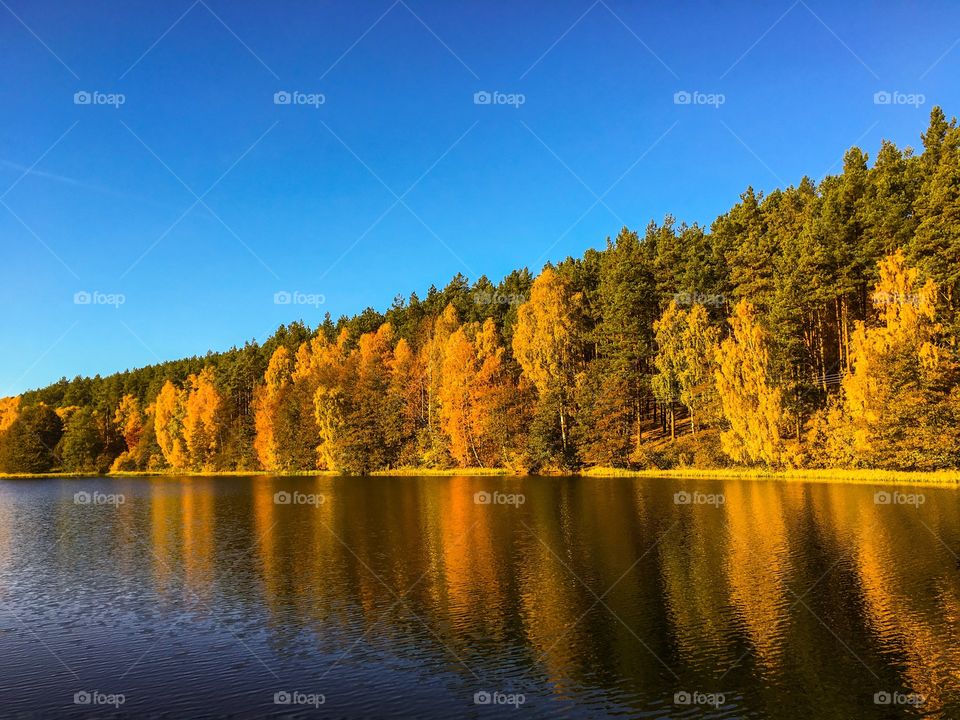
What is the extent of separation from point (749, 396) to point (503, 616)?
5841cm

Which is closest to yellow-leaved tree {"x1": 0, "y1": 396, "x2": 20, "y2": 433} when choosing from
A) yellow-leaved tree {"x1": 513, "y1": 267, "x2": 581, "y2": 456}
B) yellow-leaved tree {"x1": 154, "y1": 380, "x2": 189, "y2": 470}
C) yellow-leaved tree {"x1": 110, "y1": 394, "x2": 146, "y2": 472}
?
yellow-leaved tree {"x1": 110, "y1": 394, "x2": 146, "y2": 472}

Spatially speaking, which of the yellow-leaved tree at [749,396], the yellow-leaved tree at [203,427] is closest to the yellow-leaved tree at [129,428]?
the yellow-leaved tree at [203,427]

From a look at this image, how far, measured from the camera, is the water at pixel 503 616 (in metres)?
18.4

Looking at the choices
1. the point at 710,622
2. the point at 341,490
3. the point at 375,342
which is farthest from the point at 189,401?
the point at 710,622

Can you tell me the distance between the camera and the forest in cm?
6625

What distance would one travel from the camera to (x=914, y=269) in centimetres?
6631

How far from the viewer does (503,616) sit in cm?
2553

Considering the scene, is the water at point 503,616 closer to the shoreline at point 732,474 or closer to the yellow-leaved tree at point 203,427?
the shoreline at point 732,474

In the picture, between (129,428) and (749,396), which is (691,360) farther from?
(129,428)

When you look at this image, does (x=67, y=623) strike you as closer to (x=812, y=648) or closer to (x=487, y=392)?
(x=812, y=648)

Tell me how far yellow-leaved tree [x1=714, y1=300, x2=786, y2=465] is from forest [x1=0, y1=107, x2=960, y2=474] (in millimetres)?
219

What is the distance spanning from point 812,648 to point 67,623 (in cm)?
2631

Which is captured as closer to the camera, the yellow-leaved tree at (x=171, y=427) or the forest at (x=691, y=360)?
the forest at (x=691, y=360)

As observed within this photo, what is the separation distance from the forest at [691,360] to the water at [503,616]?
22883 mm
